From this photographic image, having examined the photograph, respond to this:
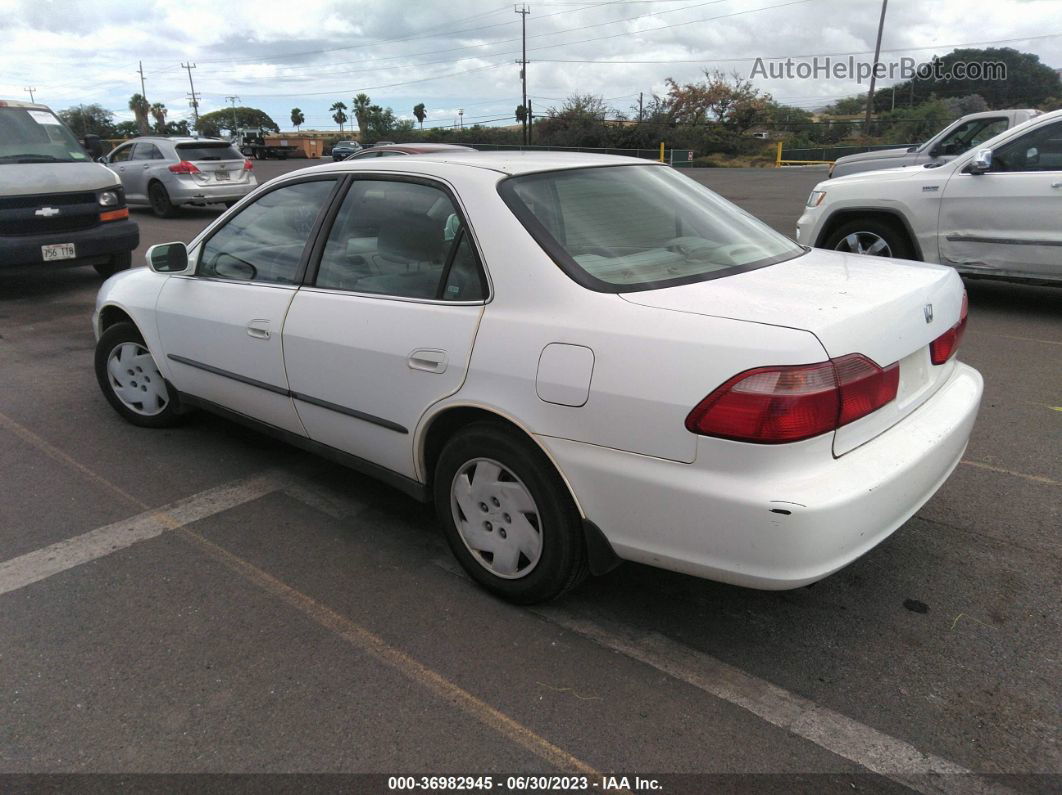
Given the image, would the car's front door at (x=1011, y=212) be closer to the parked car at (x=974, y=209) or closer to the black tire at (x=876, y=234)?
the parked car at (x=974, y=209)

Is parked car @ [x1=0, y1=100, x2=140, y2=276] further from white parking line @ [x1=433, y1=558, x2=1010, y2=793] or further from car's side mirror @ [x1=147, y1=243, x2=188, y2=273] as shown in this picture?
white parking line @ [x1=433, y1=558, x2=1010, y2=793]

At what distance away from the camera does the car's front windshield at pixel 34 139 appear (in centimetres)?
862

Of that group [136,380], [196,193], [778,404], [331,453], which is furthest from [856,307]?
[196,193]

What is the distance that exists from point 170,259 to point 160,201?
1310 cm

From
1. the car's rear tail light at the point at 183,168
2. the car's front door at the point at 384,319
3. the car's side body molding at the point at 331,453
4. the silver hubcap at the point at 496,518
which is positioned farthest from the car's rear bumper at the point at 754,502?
the car's rear tail light at the point at 183,168

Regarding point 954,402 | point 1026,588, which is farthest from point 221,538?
point 1026,588

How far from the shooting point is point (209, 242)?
13.6 feet

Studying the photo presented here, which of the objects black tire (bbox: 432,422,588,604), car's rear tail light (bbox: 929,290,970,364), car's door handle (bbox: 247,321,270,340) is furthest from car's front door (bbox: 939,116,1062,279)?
car's door handle (bbox: 247,321,270,340)

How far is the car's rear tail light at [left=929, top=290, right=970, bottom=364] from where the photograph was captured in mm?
2887

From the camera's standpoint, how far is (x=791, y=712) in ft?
7.88

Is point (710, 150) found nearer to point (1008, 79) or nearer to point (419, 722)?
point (1008, 79)

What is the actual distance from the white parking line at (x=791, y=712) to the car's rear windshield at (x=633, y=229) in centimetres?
120

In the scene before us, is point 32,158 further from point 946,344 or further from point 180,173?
point 946,344

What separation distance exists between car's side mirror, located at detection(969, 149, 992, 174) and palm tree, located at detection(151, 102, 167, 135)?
10477 centimetres
